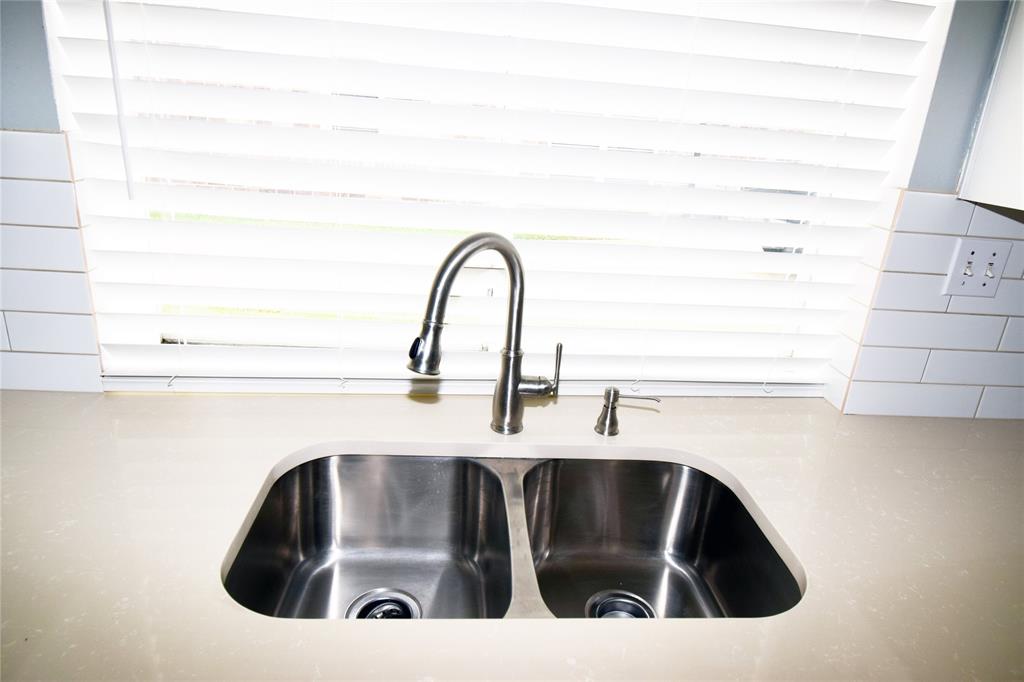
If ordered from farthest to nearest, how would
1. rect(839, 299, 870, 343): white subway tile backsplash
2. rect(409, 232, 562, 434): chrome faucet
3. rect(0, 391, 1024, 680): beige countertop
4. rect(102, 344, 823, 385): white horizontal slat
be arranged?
rect(839, 299, 870, 343): white subway tile backsplash
rect(102, 344, 823, 385): white horizontal slat
rect(409, 232, 562, 434): chrome faucet
rect(0, 391, 1024, 680): beige countertop

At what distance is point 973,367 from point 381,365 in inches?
46.8

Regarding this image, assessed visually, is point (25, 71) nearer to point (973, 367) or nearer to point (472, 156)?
point (472, 156)

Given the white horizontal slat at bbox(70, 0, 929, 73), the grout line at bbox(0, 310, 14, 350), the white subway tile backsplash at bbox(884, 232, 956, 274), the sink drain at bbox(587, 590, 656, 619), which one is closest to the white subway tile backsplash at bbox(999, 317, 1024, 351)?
the white subway tile backsplash at bbox(884, 232, 956, 274)

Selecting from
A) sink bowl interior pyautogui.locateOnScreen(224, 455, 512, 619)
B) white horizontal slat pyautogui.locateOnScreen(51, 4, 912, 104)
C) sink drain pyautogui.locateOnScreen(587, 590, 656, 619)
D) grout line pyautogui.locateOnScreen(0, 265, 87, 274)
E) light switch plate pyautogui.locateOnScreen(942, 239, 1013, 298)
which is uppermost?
white horizontal slat pyautogui.locateOnScreen(51, 4, 912, 104)

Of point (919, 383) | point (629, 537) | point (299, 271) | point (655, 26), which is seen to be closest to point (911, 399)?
point (919, 383)

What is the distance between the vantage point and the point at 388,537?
101cm

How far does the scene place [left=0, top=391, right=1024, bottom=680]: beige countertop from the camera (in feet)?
1.99

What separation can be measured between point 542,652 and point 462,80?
2.75ft

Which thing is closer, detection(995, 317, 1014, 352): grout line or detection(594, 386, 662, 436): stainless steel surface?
detection(594, 386, 662, 436): stainless steel surface

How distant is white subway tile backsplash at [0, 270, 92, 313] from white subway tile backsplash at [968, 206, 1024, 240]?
5.20ft

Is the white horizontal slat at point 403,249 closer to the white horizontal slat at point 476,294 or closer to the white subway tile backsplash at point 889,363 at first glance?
the white horizontal slat at point 476,294

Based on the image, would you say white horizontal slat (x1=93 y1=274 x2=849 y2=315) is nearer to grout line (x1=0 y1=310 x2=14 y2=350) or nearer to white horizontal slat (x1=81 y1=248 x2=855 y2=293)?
white horizontal slat (x1=81 y1=248 x2=855 y2=293)

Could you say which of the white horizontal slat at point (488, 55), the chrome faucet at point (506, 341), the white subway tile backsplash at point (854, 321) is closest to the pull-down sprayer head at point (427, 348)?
the chrome faucet at point (506, 341)

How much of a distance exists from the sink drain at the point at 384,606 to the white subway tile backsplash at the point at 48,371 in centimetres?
60
